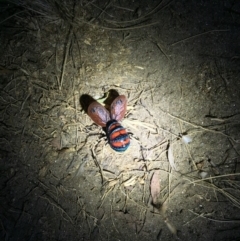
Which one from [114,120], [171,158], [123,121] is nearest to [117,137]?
[114,120]

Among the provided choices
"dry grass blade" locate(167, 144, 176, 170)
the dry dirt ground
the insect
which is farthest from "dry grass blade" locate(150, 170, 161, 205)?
the insect

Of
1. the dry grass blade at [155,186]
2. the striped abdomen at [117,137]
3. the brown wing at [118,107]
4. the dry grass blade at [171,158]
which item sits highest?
the brown wing at [118,107]

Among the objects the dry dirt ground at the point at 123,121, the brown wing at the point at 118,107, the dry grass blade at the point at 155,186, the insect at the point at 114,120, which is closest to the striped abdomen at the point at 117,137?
the insect at the point at 114,120

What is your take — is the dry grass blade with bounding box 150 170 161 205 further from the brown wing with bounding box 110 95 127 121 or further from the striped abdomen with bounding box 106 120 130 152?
the brown wing with bounding box 110 95 127 121

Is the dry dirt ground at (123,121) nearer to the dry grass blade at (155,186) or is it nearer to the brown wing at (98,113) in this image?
the dry grass blade at (155,186)

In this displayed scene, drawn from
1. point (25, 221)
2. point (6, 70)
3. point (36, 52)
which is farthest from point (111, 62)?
point (25, 221)

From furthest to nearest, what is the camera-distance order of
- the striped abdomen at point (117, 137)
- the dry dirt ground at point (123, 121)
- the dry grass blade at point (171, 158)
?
1. the dry grass blade at point (171, 158)
2. the dry dirt ground at point (123, 121)
3. the striped abdomen at point (117, 137)

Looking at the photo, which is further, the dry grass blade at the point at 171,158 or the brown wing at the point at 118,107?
the dry grass blade at the point at 171,158
